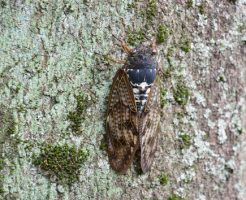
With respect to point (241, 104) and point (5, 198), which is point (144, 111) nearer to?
point (241, 104)

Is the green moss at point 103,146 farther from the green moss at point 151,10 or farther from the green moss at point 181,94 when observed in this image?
the green moss at point 151,10

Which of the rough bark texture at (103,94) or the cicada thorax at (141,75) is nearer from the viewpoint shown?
the rough bark texture at (103,94)

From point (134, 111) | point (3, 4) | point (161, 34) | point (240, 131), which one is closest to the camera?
point (3, 4)

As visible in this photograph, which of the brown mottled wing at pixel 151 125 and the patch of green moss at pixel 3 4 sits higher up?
the patch of green moss at pixel 3 4

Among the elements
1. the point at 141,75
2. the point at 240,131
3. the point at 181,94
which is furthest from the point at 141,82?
the point at 240,131

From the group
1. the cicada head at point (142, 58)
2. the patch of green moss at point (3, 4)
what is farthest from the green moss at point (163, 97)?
the patch of green moss at point (3, 4)

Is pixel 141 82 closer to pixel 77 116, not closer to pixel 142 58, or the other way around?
pixel 142 58
